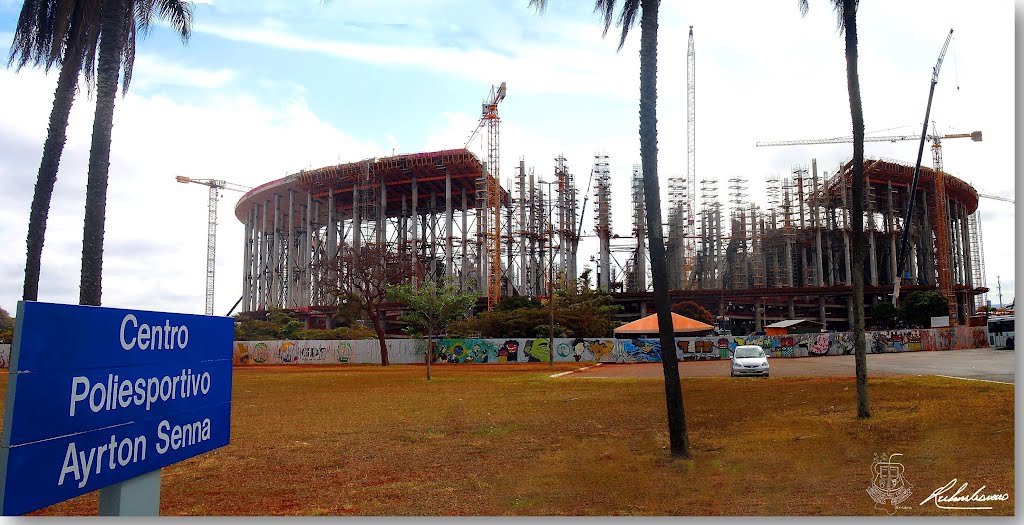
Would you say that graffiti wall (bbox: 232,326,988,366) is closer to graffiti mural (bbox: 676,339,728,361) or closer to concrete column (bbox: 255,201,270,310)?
graffiti mural (bbox: 676,339,728,361)

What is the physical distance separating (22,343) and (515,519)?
443cm

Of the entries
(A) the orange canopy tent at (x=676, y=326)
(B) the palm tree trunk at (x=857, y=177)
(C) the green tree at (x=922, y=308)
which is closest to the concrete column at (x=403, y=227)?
(A) the orange canopy tent at (x=676, y=326)

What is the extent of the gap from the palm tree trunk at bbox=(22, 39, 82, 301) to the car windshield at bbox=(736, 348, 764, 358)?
81.5ft

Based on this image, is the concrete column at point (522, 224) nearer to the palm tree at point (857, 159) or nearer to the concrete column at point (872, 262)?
the concrete column at point (872, 262)

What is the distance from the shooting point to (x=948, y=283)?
50.2 metres

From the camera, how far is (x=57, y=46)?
485 inches

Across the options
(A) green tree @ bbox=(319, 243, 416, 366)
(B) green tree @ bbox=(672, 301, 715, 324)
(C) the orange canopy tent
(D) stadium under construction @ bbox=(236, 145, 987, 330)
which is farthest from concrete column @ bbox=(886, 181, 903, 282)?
(A) green tree @ bbox=(319, 243, 416, 366)

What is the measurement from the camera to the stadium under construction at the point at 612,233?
72375mm

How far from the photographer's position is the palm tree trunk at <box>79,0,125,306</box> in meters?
9.90

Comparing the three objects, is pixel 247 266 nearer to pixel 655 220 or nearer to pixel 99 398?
pixel 655 220

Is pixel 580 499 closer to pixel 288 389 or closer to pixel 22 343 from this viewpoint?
pixel 22 343

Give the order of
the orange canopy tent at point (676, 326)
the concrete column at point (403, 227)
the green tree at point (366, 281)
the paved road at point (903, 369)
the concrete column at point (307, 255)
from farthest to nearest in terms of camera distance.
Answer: the concrete column at point (307, 255)
the concrete column at point (403, 227)
the orange canopy tent at point (676, 326)
the green tree at point (366, 281)
the paved road at point (903, 369)

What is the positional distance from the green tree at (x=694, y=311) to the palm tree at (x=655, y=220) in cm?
5524

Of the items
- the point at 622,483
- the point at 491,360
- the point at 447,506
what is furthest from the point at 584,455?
the point at 491,360
